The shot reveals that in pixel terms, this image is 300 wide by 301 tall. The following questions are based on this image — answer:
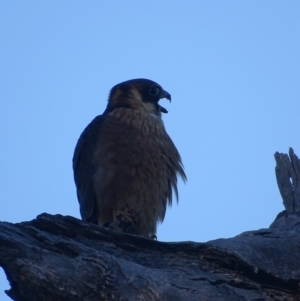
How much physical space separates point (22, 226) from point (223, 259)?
1.12 metres

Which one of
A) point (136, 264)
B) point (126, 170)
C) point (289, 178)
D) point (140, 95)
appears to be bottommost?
point (136, 264)

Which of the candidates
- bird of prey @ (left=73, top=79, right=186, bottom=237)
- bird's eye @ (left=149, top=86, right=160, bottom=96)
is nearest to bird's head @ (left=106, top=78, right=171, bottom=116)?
bird's eye @ (left=149, top=86, right=160, bottom=96)

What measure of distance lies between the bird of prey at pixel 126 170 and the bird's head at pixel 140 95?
19 centimetres

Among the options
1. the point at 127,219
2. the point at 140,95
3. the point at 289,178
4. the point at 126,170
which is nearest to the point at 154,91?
the point at 140,95

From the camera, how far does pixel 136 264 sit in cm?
388

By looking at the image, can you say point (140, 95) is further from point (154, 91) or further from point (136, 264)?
point (136, 264)

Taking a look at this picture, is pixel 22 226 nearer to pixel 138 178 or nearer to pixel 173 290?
pixel 173 290

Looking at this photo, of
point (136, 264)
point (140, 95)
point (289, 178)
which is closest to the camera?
point (136, 264)

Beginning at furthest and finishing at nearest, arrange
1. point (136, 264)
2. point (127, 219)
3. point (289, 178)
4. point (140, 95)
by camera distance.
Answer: point (140, 95) < point (127, 219) < point (289, 178) < point (136, 264)

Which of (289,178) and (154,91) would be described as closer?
(289,178)

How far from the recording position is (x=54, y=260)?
3.56 metres

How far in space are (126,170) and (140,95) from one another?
1.18m

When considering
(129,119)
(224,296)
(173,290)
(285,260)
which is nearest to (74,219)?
(173,290)

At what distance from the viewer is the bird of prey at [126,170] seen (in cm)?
594
